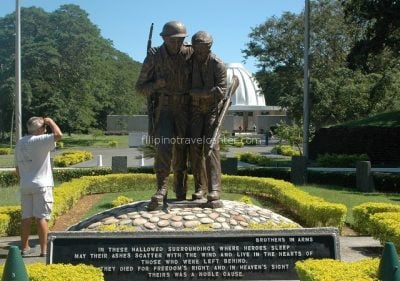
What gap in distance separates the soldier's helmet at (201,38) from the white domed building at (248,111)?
56.4m

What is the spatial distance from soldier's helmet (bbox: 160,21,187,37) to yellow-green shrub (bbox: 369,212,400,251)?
3820 mm

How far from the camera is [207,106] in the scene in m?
7.55

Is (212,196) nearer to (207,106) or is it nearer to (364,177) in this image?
(207,106)

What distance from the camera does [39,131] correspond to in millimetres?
7441

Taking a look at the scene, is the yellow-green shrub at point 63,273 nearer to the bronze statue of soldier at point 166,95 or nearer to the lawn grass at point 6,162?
the bronze statue of soldier at point 166,95

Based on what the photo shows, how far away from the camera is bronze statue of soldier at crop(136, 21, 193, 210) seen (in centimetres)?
744

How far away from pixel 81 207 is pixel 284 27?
89.4 feet

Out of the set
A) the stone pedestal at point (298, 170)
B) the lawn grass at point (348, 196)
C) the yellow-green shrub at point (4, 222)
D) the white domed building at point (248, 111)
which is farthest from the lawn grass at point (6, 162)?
the white domed building at point (248, 111)

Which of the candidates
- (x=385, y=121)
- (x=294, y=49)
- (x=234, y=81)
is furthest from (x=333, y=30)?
(x=234, y=81)

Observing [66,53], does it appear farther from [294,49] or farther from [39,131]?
[39,131]

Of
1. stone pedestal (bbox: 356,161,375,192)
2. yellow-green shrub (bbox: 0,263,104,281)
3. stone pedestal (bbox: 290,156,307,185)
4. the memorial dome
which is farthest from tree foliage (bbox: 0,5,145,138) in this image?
yellow-green shrub (bbox: 0,263,104,281)

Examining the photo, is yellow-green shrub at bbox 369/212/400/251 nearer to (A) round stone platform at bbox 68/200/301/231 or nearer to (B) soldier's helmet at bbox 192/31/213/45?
(A) round stone platform at bbox 68/200/301/231

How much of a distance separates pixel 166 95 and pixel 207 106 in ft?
1.87

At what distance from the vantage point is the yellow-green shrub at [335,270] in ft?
16.8
